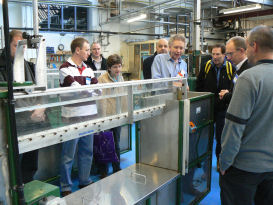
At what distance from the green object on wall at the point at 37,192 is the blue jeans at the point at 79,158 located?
46.4 inches

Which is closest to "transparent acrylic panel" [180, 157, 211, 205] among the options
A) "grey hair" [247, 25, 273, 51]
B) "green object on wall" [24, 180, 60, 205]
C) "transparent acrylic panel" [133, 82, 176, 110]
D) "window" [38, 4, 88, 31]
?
"transparent acrylic panel" [133, 82, 176, 110]

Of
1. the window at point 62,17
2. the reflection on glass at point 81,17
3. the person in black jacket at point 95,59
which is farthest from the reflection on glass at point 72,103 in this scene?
the reflection on glass at point 81,17

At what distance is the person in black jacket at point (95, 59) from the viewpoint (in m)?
3.55

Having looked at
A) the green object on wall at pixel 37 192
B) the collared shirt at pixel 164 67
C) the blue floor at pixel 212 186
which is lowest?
the blue floor at pixel 212 186

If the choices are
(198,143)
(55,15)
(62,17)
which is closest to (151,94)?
(198,143)

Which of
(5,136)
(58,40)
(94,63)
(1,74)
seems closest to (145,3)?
(58,40)

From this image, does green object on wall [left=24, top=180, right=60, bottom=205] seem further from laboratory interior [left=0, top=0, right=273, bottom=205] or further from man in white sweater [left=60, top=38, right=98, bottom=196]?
man in white sweater [left=60, top=38, right=98, bottom=196]

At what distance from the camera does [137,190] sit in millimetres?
1726

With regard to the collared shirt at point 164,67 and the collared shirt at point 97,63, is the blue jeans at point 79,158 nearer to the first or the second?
the collared shirt at point 164,67

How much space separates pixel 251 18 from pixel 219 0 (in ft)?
8.62

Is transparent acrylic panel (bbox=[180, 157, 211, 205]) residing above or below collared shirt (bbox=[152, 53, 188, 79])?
below

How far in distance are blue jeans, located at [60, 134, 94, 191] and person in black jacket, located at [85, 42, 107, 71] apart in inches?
59.8

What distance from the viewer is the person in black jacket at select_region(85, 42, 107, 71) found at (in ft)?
11.7

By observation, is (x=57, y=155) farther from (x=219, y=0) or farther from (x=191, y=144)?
(x=219, y=0)
